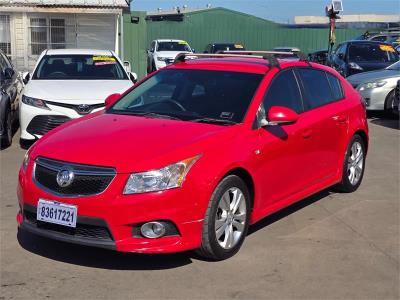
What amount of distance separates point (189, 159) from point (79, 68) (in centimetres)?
629

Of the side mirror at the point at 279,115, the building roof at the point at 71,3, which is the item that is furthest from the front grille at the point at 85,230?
the building roof at the point at 71,3

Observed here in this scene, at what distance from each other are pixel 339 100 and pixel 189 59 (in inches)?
66.9

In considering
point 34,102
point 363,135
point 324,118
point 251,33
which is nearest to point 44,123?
point 34,102

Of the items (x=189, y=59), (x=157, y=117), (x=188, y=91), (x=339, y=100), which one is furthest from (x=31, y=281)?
(x=339, y=100)

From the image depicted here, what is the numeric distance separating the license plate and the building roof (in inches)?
553

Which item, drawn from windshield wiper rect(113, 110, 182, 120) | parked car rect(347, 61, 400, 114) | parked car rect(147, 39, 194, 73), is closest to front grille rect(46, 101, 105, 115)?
windshield wiper rect(113, 110, 182, 120)

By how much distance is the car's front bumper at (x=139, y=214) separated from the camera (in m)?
4.14

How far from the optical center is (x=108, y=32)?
19172 millimetres

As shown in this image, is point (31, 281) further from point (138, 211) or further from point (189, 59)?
point (189, 59)

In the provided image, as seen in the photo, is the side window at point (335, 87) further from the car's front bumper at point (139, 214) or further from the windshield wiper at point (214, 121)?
the car's front bumper at point (139, 214)

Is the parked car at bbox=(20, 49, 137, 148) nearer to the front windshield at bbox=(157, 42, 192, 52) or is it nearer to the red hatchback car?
the red hatchback car

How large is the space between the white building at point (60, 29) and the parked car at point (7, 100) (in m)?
7.64

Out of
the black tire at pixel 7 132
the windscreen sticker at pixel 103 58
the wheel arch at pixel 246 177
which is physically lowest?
the black tire at pixel 7 132

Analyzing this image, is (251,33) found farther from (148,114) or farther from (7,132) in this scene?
(148,114)
